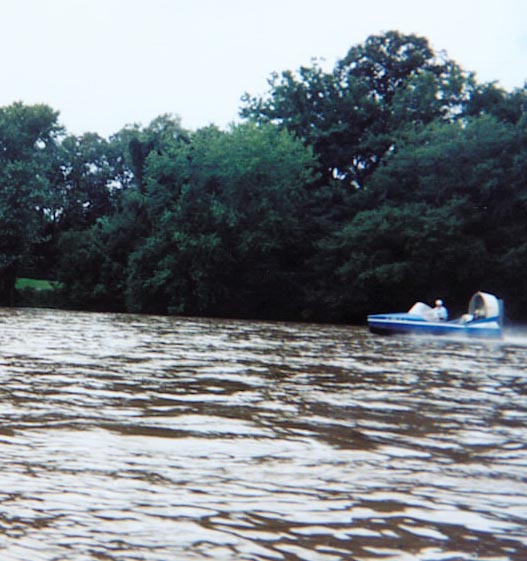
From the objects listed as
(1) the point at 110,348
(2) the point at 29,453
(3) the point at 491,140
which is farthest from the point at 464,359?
(3) the point at 491,140

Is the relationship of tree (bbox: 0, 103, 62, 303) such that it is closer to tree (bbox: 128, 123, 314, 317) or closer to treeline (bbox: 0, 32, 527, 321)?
treeline (bbox: 0, 32, 527, 321)

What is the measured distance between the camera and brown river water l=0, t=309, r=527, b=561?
3.54m

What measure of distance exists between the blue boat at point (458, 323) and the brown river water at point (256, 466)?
41.0 ft

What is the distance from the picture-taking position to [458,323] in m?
24.6

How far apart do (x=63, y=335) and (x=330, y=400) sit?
10948mm

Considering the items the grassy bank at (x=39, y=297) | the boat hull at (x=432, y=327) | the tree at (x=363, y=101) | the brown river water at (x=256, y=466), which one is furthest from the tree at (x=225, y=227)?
the brown river water at (x=256, y=466)

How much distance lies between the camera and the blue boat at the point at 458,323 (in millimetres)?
23047

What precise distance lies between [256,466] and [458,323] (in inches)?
802

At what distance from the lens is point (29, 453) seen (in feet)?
17.1

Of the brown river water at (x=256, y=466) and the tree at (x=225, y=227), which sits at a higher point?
the tree at (x=225, y=227)

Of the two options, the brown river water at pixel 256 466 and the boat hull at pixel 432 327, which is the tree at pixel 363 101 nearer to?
the boat hull at pixel 432 327

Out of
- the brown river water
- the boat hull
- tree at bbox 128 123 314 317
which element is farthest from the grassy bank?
the brown river water

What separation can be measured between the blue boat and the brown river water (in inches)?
492

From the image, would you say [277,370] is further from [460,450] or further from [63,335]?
[63,335]
